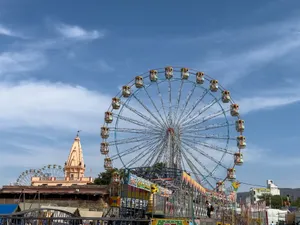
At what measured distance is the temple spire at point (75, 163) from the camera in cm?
7338

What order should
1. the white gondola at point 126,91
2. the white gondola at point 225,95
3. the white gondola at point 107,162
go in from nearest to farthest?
the white gondola at point 107,162 → the white gondola at point 225,95 → the white gondola at point 126,91

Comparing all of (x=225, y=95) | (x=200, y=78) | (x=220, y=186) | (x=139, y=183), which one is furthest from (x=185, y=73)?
(x=139, y=183)

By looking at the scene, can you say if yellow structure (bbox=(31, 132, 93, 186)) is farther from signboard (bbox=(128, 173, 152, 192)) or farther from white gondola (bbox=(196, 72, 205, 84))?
signboard (bbox=(128, 173, 152, 192))

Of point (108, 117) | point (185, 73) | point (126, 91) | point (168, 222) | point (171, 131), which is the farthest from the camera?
point (185, 73)

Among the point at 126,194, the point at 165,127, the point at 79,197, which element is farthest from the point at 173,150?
the point at 79,197

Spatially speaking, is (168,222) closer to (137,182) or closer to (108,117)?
(137,182)

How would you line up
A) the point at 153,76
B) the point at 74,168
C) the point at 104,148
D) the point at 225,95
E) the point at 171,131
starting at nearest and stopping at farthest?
the point at 171,131 < the point at 104,148 < the point at 225,95 < the point at 153,76 < the point at 74,168

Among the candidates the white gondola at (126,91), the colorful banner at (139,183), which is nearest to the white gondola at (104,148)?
the white gondola at (126,91)

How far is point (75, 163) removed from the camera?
7412cm

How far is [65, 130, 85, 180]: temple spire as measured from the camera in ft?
241

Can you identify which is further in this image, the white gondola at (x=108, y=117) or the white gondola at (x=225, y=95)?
the white gondola at (x=108, y=117)

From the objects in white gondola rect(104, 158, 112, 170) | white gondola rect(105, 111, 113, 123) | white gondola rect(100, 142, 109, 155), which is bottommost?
white gondola rect(104, 158, 112, 170)

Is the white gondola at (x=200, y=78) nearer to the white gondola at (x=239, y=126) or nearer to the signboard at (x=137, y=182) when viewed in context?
the white gondola at (x=239, y=126)

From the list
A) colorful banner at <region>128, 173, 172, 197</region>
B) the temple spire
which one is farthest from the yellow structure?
colorful banner at <region>128, 173, 172, 197</region>
